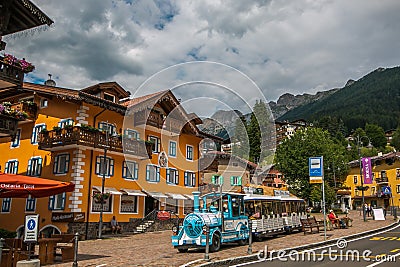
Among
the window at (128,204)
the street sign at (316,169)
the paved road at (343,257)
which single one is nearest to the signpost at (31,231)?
the paved road at (343,257)

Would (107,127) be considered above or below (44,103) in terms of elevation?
below

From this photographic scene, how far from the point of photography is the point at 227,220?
1745 centimetres

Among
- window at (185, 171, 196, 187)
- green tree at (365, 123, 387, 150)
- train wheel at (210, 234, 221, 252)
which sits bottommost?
train wheel at (210, 234, 221, 252)

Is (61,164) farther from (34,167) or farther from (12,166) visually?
(12,166)

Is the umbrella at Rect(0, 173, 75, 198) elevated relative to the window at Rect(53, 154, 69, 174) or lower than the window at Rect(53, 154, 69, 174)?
lower

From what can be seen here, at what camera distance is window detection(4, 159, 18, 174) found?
30184mm

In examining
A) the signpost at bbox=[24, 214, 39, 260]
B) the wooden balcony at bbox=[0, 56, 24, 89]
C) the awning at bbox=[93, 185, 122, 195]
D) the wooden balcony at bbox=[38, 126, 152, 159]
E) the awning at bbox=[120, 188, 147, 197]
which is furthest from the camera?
the awning at bbox=[120, 188, 147, 197]

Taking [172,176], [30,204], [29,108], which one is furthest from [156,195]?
[29,108]

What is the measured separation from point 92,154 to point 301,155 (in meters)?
39.0

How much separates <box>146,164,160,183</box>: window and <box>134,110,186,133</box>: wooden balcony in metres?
3.46

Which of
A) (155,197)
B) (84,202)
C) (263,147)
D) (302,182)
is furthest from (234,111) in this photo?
(302,182)

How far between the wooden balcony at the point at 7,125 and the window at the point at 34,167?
33.0 ft

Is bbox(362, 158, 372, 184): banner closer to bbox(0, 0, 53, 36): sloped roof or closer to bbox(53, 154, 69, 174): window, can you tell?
bbox(53, 154, 69, 174): window

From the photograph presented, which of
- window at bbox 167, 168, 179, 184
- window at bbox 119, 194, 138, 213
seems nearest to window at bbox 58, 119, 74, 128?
window at bbox 119, 194, 138, 213
